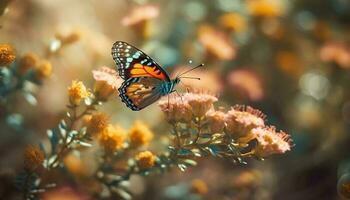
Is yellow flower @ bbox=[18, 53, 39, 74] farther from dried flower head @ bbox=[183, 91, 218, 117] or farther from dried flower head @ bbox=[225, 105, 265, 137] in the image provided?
dried flower head @ bbox=[225, 105, 265, 137]

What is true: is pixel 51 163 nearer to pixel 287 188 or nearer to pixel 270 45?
pixel 287 188

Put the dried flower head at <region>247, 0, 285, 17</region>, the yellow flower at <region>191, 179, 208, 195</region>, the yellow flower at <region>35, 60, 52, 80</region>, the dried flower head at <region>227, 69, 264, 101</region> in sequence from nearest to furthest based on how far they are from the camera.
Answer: the yellow flower at <region>35, 60, 52, 80</region> < the yellow flower at <region>191, 179, 208, 195</region> < the dried flower head at <region>227, 69, 264, 101</region> < the dried flower head at <region>247, 0, 285, 17</region>

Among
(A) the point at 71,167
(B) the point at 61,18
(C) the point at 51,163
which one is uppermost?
(B) the point at 61,18

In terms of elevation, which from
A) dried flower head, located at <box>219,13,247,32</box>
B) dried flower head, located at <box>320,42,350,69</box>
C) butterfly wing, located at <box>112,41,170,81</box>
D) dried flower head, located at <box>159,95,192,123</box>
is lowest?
dried flower head, located at <box>159,95,192,123</box>

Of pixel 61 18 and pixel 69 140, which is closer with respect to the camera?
pixel 69 140

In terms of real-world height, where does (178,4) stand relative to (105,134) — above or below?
above

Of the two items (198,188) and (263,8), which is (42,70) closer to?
(198,188)

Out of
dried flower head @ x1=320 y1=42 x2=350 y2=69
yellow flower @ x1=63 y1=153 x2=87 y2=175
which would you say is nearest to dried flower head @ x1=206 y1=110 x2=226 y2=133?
yellow flower @ x1=63 y1=153 x2=87 y2=175

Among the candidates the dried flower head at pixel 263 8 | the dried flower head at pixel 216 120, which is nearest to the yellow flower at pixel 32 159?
the dried flower head at pixel 216 120

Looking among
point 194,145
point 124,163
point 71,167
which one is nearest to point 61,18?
point 71,167
